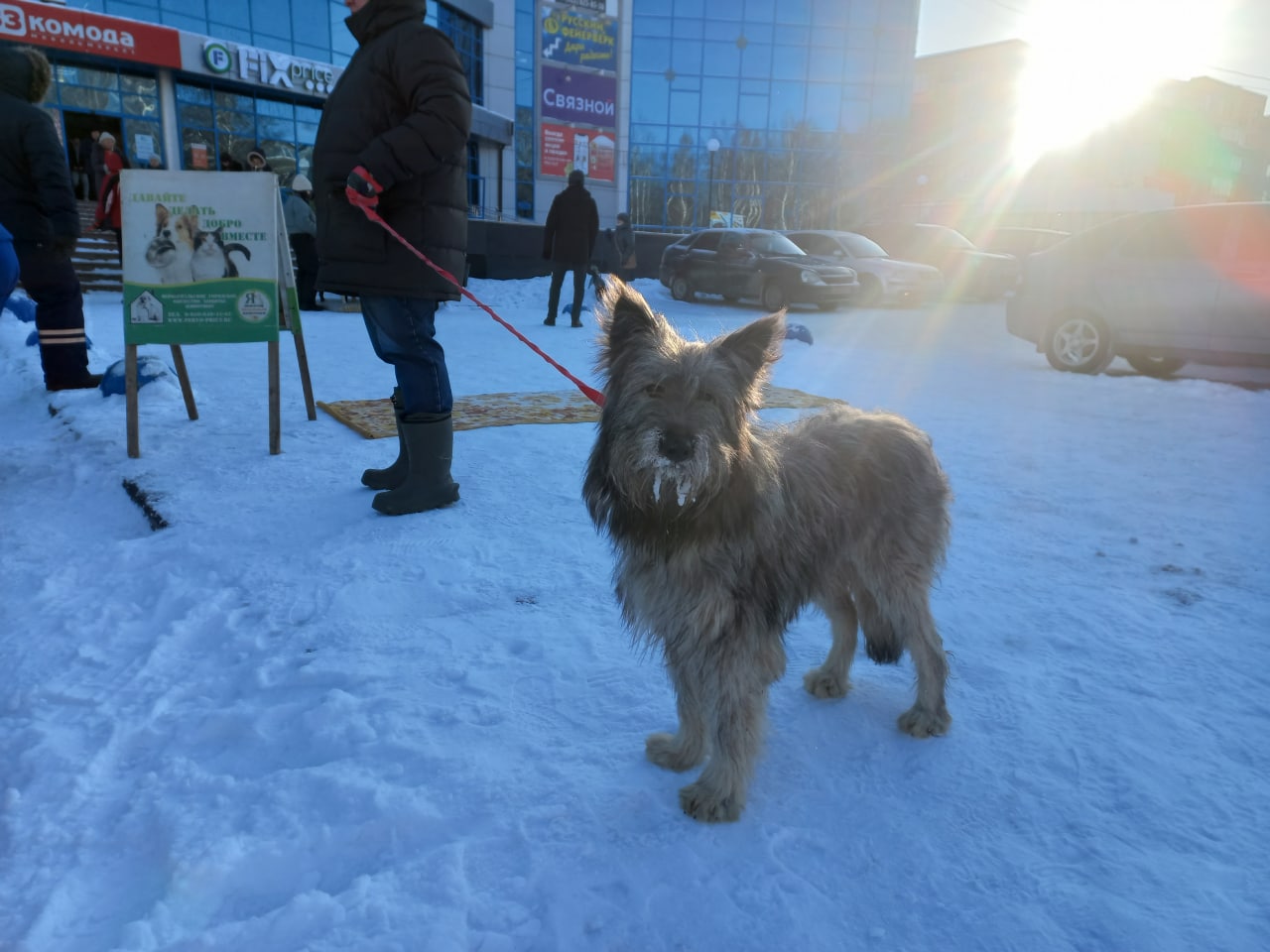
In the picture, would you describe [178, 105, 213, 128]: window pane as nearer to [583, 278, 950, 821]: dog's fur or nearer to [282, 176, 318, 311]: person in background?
[282, 176, 318, 311]: person in background

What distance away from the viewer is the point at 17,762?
7.62 ft

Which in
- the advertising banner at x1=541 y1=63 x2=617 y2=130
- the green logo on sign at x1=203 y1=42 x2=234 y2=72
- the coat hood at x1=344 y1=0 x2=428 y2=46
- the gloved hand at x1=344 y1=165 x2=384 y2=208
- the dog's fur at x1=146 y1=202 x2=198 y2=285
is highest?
the advertising banner at x1=541 y1=63 x2=617 y2=130

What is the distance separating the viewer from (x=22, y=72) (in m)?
5.75

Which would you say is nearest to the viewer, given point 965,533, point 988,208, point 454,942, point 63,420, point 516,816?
point 454,942

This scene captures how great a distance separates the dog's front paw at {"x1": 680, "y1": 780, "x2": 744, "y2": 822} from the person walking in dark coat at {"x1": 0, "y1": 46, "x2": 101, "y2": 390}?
6.08 metres

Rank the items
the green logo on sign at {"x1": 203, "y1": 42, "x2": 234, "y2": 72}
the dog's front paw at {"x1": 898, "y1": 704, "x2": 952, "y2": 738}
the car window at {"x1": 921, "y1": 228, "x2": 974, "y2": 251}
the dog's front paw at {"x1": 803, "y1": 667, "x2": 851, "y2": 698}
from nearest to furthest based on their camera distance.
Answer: the dog's front paw at {"x1": 898, "y1": 704, "x2": 952, "y2": 738}, the dog's front paw at {"x1": 803, "y1": 667, "x2": 851, "y2": 698}, the car window at {"x1": 921, "y1": 228, "x2": 974, "y2": 251}, the green logo on sign at {"x1": 203, "y1": 42, "x2": 234, "y2": 72}

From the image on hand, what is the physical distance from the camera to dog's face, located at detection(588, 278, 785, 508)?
2066 mm

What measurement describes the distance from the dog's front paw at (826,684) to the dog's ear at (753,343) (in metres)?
1.23

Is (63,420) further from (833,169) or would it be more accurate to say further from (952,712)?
(833,169)

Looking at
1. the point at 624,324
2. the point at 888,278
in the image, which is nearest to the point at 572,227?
the point at 888,278

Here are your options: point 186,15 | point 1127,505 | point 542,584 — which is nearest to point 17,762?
point 542,584

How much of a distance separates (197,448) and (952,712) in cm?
496

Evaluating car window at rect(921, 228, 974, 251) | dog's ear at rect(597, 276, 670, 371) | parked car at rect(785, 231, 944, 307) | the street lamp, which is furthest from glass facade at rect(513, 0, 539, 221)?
dog's ear at rect(597, 276, 670, 371)

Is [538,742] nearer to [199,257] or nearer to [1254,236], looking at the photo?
[199,257]
